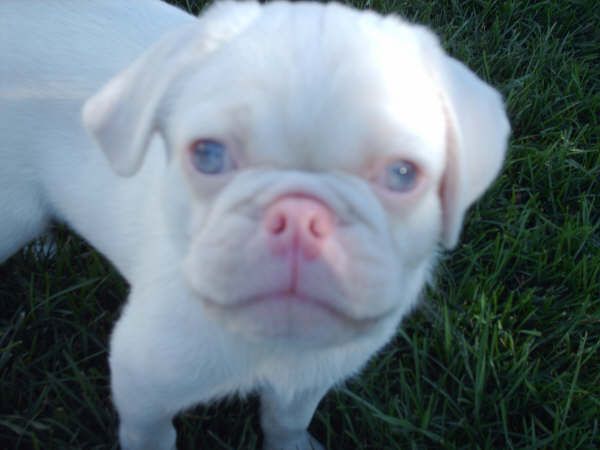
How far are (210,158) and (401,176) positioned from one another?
49 cm

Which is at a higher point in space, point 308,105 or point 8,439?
point 308,105

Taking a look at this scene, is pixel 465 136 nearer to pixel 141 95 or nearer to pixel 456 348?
pixel 141 95

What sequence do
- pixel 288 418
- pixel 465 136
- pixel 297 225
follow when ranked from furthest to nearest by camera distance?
pixel 288 418
pixel 465 136
pixel 297 225

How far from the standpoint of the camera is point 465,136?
2.01 meters

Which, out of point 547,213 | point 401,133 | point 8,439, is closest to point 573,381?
point 547,213

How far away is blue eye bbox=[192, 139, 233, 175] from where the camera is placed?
1900mm

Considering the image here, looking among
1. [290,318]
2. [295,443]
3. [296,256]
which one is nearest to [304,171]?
[296,256]

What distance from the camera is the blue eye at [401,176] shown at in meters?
1.91

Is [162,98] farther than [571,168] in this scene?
No

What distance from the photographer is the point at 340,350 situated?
2.44m

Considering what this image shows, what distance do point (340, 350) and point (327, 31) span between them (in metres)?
1.04

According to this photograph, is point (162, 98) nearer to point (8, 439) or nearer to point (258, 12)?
point (258, 12)

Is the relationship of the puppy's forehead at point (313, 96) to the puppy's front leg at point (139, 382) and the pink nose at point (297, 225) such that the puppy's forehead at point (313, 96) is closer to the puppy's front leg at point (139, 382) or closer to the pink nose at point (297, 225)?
the pink nose at point (297, 225)

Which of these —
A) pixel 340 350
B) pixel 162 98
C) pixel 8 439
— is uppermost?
pixel 162 98
